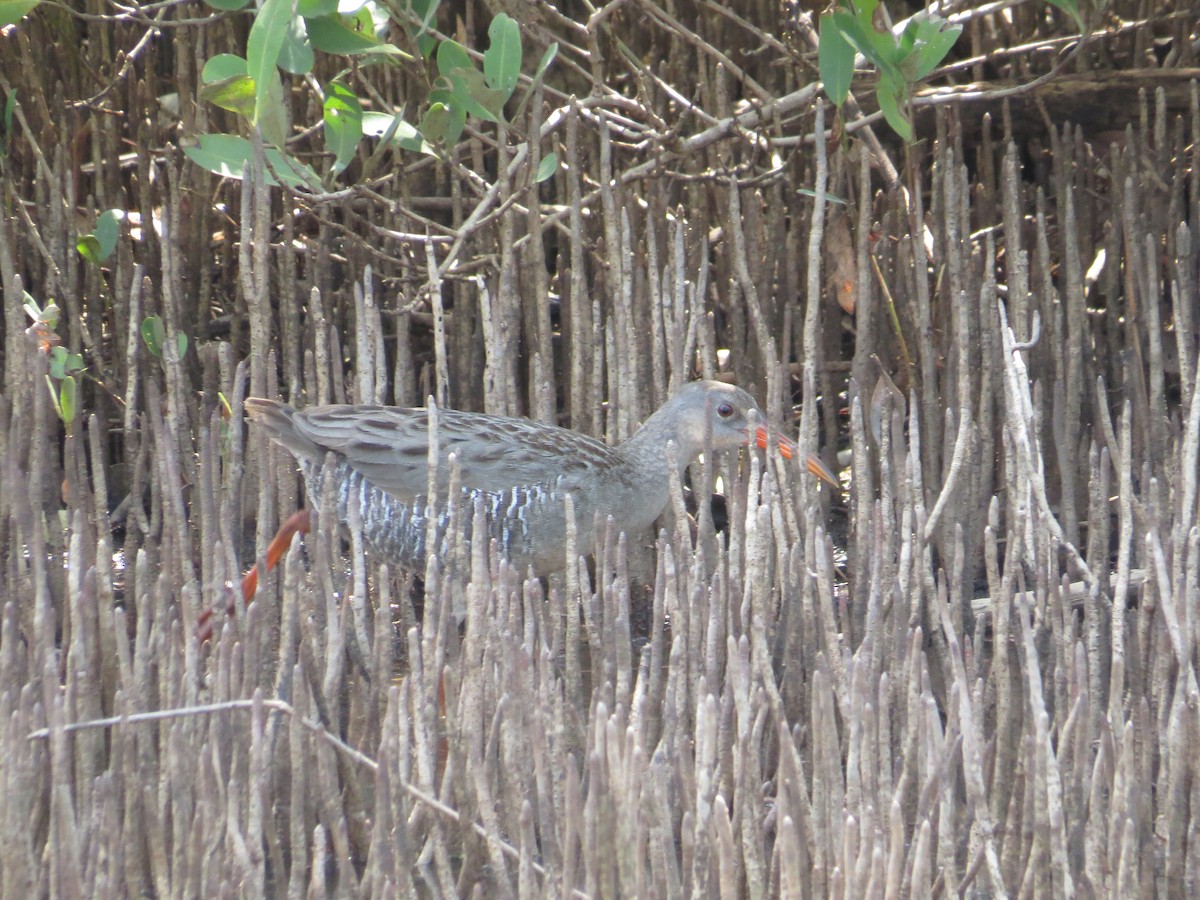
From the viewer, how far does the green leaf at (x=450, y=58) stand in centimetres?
363

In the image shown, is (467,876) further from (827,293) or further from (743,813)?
A: (827,293)

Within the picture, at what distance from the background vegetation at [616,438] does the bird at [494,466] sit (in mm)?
134

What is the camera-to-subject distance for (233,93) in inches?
142

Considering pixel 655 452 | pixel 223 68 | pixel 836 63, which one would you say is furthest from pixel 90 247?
pixel 836 63

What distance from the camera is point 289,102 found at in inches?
185

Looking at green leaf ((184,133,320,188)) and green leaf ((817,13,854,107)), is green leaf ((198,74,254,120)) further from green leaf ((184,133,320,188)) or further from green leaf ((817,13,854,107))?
green leaf ((817,13,854,107))

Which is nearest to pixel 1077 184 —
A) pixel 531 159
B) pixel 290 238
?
pixel 531 159

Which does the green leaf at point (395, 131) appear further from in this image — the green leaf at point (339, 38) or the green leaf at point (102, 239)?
the green leaf at point (102, 239)

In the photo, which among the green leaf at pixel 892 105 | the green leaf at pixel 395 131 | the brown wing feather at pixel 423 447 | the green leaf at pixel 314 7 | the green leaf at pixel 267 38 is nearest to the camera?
the green leaf at pixel 267 38

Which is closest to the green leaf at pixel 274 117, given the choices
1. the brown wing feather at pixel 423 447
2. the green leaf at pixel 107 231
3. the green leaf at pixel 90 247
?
the brown wing feather at pixel 423 447

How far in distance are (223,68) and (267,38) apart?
0.42 meters

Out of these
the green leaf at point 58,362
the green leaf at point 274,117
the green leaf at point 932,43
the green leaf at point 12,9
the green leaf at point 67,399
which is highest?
the green leaf at point 12,9

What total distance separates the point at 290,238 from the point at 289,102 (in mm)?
502

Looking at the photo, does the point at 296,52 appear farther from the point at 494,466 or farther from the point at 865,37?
the point at 865,37
